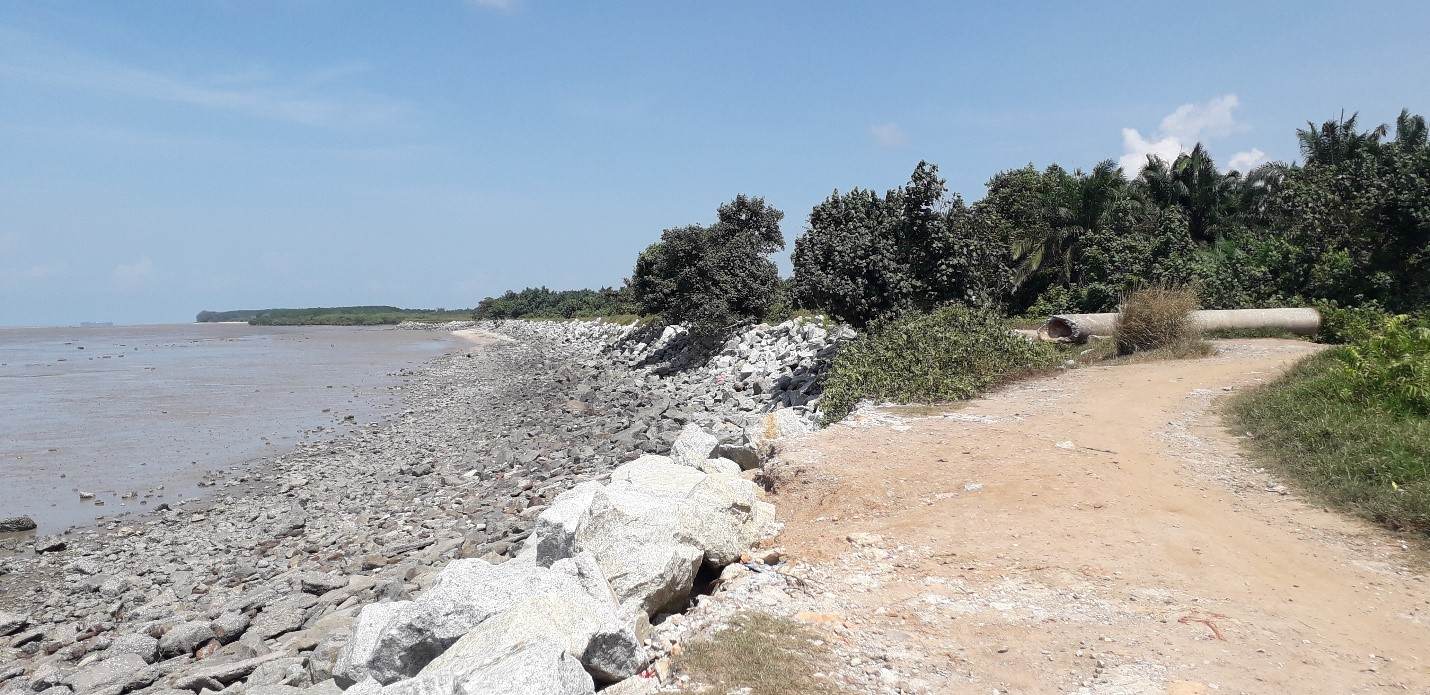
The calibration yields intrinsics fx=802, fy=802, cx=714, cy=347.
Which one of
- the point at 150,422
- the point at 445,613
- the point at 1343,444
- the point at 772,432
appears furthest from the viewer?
the point at 150,422

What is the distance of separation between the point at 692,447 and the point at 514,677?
5488 millimetres

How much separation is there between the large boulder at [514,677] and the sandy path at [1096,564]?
1742 mm

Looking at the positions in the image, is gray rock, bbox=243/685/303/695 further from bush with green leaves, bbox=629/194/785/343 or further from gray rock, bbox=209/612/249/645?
bush with green leaves, bbox=629/194/785/343

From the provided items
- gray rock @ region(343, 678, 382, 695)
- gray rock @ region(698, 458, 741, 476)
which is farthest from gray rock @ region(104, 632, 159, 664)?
gray rock @ region(698, 458, 741, 476)

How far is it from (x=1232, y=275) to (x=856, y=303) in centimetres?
1139

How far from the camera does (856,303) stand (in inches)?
613

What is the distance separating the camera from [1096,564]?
5.46 meters

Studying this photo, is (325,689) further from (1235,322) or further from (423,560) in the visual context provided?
(1235,322)

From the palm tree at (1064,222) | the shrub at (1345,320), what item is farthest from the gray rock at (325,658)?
the palm tree at (1064,222)

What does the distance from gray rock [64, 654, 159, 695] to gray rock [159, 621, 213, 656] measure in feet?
0.68

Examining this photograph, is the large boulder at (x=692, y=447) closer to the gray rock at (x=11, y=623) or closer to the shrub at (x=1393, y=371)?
the gray rock at (x=11, y=623)

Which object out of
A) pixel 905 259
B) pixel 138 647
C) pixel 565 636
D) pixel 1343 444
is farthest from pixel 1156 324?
pixel 138 647

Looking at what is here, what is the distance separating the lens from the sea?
1357cm

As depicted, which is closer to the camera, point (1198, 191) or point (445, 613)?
point (445, 613)
